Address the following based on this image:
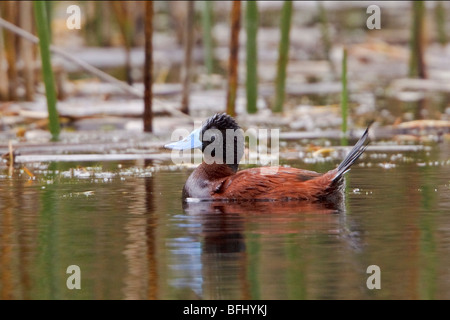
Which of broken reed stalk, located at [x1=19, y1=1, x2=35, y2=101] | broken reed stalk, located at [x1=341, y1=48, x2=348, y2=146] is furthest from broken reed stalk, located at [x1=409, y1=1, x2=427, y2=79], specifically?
broken reed stalk, located at [x1=19, y1=1, x2=35, y2=101]

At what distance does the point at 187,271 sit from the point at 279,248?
66 cm

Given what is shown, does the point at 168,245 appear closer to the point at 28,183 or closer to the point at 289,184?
the point at 289,184

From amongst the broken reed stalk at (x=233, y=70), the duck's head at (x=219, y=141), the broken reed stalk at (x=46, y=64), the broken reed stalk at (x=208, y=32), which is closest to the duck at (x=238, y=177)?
the duck's head at (x=219, y=141)

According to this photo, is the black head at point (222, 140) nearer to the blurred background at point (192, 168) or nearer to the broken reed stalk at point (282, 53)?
the blurred background at point (192, 168)

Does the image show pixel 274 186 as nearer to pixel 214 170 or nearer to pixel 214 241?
pixel 214 170

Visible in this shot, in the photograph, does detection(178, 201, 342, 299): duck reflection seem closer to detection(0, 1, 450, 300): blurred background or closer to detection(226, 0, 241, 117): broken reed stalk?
detection(0, 1, 450, 300): blurred background

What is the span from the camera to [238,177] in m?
7.53

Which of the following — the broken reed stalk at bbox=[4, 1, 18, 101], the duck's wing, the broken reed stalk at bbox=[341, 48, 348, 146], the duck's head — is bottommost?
the duck's wing

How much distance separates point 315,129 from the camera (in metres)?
11.8

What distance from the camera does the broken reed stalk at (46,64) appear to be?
9.55 meters

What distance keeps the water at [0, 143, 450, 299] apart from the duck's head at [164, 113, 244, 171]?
1.17 feet

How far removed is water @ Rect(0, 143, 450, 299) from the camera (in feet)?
16.0
